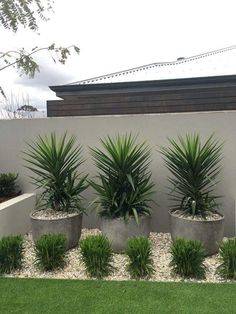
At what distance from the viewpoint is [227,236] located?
5.21m

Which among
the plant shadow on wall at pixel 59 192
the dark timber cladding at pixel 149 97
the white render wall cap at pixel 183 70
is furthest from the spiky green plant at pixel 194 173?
the white render wall cap at pixel 183 70

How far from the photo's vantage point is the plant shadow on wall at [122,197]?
4.43 metres

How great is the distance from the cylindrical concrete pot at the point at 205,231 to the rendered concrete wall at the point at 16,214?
244 cm

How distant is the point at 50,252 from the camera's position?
3.88 meters

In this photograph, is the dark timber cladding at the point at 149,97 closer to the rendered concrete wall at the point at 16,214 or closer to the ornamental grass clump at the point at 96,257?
the rendered concrete wall at the point at 16,214

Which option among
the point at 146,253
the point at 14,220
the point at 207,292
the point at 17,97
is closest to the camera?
the point at 207,292

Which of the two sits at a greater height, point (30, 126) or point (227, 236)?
point (30, 126)

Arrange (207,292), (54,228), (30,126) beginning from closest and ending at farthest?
1. (207,292)
2. (54,228)
3. (30,126)

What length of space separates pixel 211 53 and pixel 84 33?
5.13 metres

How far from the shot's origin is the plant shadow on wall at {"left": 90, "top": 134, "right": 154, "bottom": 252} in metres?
4.43

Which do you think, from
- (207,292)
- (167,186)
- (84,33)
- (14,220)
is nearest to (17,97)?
(84,33)

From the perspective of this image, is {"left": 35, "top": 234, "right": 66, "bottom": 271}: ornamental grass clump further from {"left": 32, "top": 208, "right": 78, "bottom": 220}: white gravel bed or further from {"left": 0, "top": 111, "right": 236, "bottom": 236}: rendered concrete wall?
{"left": 0, "top": 111, "right": 236, "bottom": 236}: rendered concrete wall

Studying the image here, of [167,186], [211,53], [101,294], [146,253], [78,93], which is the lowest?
[101,294]

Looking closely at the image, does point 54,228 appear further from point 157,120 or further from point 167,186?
point 157,120
